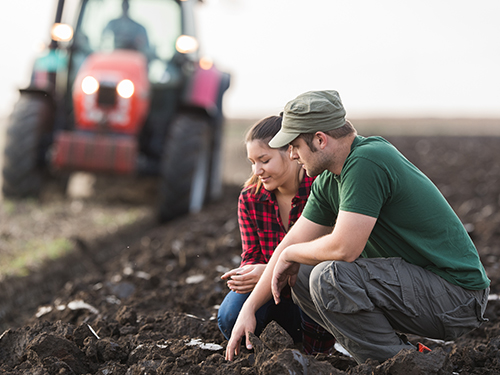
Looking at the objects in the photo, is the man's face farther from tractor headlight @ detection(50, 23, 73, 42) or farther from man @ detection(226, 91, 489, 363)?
tractor headlight @ detection(50, 23, 73, 42)

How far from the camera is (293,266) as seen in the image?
6.96ft

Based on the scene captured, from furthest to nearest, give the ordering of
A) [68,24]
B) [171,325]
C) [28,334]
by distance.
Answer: [68,24] → [171,325] → [28,334]

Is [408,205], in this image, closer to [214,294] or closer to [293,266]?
[293,266]

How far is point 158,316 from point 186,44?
385 centimetres

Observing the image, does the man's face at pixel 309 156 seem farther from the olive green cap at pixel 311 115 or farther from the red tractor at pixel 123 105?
the red tractor at pixel 123 105

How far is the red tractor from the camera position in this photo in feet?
17.8

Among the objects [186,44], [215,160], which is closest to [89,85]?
[186,44]

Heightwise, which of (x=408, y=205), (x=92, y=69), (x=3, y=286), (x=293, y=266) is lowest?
(x=3, y=286)

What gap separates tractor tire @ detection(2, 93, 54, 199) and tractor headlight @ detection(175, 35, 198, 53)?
1534 millimetres

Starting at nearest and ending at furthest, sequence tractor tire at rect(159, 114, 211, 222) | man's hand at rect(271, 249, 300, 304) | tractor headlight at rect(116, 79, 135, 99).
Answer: man's hand at rect(271, 249, 300, 304) < tractor tire at rect(159, 114, 211, 222) < tractor headlight at rect(116, 79, 135, 99)

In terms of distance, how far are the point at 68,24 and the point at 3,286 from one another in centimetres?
333

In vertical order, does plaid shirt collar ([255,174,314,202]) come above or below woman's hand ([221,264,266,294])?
above

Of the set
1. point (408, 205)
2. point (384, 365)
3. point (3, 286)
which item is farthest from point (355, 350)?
point (3, 286)

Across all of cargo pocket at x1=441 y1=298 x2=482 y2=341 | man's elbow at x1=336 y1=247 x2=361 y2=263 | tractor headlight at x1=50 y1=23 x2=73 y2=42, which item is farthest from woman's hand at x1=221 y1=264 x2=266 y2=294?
tractor headlight at x1=50 y1=23 x2=73 y2=42
